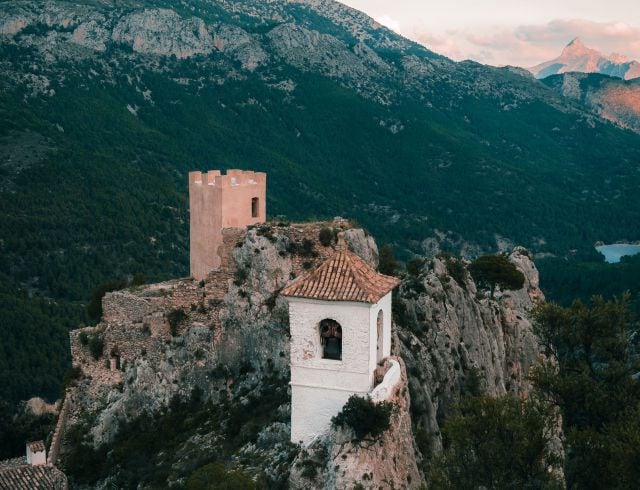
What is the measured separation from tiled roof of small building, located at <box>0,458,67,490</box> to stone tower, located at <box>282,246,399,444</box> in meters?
13.1

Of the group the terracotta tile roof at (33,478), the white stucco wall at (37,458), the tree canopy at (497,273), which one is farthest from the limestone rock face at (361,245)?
the tree canopy at (497,273)

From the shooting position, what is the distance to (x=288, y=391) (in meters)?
27.1

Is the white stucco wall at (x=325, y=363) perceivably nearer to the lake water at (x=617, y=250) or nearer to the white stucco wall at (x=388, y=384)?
the white stucco wall at (x=388, y=384)

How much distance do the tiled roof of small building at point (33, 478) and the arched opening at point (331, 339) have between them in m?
14.3

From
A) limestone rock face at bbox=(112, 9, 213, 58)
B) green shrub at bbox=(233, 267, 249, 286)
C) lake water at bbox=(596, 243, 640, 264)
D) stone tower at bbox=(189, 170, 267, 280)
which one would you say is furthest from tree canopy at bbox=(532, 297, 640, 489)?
limestone rock face at bbox=(112, 9, 213, 58)

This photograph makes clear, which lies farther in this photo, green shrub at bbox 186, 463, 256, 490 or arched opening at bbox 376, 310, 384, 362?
arched opening at bbox 376, 310, 384, 362

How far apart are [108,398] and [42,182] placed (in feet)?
312

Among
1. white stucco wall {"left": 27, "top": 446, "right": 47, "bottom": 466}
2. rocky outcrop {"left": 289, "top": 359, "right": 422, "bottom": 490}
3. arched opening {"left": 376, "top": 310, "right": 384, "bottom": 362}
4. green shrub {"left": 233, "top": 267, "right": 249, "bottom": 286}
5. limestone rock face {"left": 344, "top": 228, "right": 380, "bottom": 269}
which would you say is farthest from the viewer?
white stucco wall {"left": 27, "top": 446, "right": 47, "bottom": 466}

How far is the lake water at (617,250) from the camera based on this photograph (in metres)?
175

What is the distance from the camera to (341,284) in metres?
21.8

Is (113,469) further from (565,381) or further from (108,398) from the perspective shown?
(565,381)

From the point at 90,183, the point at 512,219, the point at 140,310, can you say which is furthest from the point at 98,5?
the point at 140,310

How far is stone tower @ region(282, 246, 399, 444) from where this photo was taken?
21531 millimetres

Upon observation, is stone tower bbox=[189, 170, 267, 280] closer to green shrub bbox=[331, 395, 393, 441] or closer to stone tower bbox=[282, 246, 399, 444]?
stone tower bbox=[282, 246, 399, 444]
